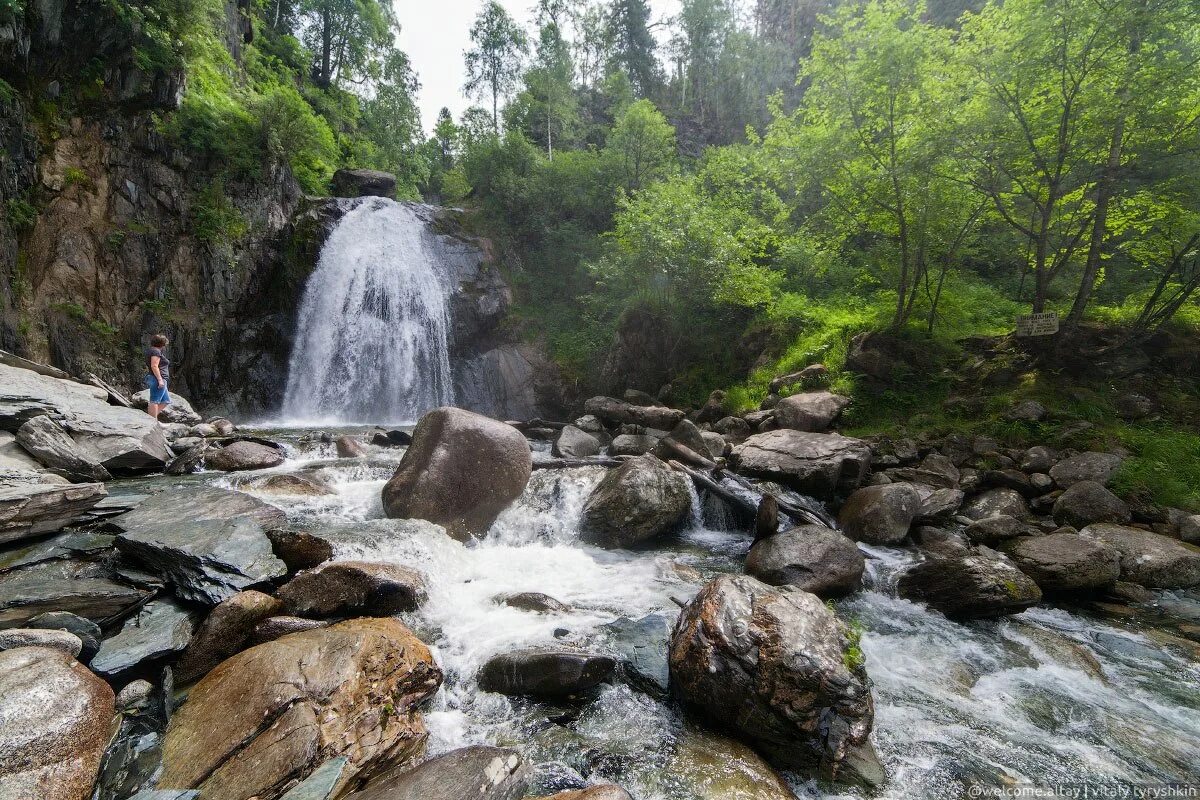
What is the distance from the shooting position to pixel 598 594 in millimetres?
5945

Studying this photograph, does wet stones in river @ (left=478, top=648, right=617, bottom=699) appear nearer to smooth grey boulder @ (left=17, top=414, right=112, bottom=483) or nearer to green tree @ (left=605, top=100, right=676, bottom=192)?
smooth grey boulder @ (left=17, top=414, right=112, bottom=483)

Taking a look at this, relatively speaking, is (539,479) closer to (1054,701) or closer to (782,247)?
(1054,701)

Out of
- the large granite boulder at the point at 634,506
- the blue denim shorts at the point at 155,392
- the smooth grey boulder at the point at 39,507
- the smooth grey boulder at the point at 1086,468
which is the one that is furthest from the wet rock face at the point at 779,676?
the blue denim shorts at the point at 155,392

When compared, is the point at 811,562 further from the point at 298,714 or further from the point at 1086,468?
the point at 1086,468

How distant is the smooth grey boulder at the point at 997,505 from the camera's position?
319 inches

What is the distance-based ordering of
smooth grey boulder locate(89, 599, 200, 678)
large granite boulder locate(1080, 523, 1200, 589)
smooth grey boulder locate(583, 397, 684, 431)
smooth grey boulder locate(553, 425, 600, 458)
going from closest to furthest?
smooth grey boulder locate(89, 599, 200, 678)
large granite boulder locate(1080, 523, 1200, 589)
smooth grey boulder locate(553, 425, 600, 458)
smooth grey boulder locate(583, 397, 684, 431)

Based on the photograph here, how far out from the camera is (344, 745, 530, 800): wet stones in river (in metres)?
2.90

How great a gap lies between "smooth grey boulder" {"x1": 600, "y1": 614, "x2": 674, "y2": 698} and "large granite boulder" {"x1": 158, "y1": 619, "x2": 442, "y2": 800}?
162 centimetres

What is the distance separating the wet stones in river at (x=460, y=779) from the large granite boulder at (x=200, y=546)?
2.54 metres

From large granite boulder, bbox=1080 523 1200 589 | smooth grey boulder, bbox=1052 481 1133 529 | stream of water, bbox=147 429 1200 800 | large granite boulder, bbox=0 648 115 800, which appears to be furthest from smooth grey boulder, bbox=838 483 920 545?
large granite boulder, bbox=0 648 115 800

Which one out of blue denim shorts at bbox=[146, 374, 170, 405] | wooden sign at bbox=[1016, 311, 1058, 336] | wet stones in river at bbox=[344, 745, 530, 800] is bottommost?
wet stones in river at bbox=[344, 745, 530, 800]

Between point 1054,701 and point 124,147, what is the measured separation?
80.2ft

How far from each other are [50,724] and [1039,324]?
1472 centimetres

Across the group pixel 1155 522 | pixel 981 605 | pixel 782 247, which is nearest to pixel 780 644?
pixel 981 605
